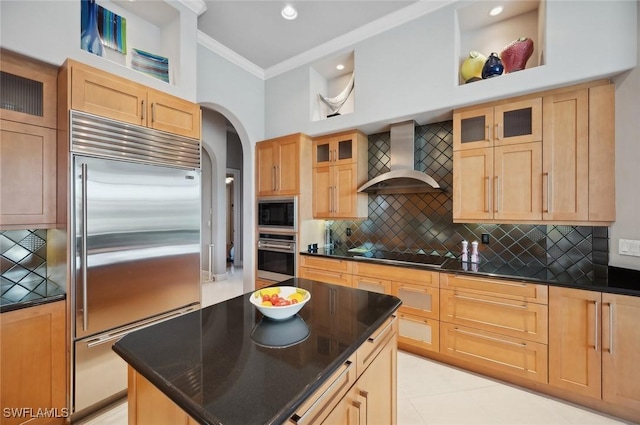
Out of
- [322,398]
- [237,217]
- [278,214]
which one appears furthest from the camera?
[237,217]

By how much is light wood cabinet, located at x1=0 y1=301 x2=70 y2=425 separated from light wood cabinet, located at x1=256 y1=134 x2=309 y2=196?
2.27 m

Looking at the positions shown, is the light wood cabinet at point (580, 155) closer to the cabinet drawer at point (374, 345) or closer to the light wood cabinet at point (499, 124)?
the light wood cabinet at point (499, 124)

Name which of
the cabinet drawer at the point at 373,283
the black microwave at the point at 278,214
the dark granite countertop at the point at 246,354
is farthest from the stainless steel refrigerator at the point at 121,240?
the cabinet drawer at the point at 373,283

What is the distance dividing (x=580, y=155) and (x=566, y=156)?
79 millimetres

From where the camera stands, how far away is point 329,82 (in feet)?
11.8

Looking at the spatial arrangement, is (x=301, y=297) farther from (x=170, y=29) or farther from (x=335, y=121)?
(x=170, y=29)

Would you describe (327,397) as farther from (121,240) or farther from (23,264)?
(23,264)

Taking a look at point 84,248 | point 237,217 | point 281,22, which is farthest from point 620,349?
point 237,217

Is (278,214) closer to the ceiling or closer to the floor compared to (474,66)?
closer to the floor

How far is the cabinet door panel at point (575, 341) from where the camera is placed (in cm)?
175

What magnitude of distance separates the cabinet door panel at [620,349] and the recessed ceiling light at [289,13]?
134 inches

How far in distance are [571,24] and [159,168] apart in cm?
340

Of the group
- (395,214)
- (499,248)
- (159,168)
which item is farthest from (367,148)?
(159,168)

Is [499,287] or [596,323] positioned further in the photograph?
[499,287]
